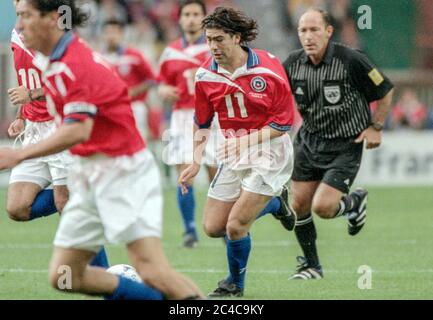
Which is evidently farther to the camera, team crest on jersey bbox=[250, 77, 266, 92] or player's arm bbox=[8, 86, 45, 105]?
team crest on jersey bbox=[250, 77, 266, 92]

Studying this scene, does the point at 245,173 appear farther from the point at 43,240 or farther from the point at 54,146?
the point at 43,240

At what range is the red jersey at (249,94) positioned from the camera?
784 cm

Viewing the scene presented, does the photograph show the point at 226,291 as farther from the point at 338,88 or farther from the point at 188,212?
the point at 188,212

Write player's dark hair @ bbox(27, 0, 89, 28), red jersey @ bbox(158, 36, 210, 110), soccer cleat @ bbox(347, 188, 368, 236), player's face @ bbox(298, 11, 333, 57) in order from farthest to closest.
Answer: red jersey @ bbox(158, 36, 210, 110) → soccer cleat @ bbox(347, 188, 368, 236) → player's face @ bbox(298, 11, 333, 57) → player's dark hair @ bbox(27, 0, 89, 28)

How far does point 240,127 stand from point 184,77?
438cm

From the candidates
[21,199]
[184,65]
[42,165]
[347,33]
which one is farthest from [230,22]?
[347,33]

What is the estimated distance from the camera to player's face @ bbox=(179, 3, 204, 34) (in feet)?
38.8

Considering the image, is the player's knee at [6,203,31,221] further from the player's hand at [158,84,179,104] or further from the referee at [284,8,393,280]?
the player's hand at [158,84,179,104]

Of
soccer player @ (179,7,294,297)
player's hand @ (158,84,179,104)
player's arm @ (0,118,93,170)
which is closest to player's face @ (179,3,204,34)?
player's hand @ (158,84,179,104)

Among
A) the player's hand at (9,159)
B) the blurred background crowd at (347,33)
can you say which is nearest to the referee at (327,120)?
the player's hand at (9,159)

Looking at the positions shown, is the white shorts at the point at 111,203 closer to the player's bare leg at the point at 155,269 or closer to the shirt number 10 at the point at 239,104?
the player's bare leg at the point at 155,269

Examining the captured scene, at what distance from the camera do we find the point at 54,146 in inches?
223
